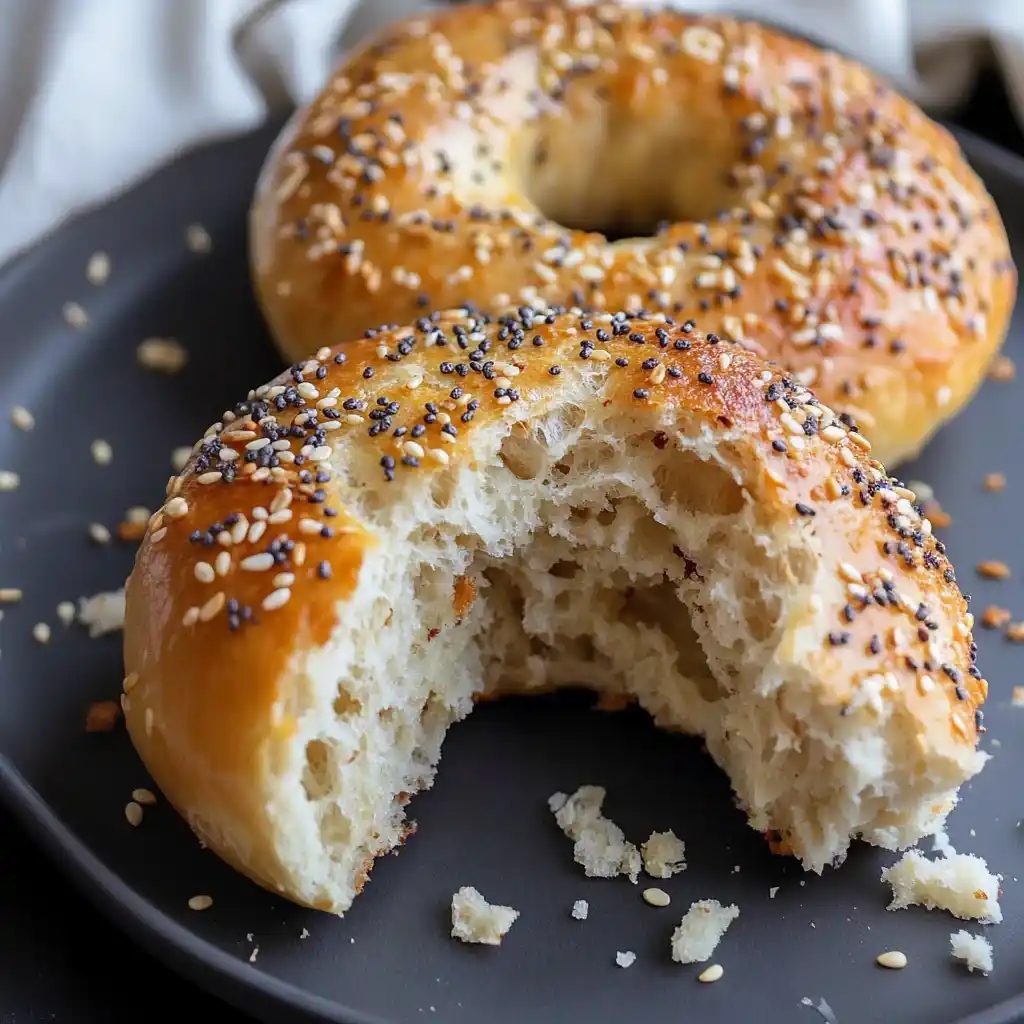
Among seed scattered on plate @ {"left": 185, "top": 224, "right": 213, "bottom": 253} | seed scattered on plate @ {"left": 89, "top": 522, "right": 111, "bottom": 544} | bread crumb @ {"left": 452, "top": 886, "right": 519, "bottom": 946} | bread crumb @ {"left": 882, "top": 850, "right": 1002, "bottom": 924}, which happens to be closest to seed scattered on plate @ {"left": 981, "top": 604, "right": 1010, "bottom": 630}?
bread crumb @ {"left": 882, "top": 850, "right": 1002, "bottom": 924}

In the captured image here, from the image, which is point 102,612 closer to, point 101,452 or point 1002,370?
point 101,452

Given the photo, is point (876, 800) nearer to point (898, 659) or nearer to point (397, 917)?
point (898, 659)

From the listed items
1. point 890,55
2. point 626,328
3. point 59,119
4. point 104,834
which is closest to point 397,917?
point 104,834

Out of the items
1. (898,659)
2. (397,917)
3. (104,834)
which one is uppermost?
(898,659)

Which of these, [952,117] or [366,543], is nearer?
[366,543]

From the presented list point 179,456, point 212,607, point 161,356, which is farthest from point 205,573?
point 161,356

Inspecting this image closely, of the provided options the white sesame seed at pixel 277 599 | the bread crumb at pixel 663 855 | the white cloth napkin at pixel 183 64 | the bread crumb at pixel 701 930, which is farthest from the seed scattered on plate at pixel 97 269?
the bread crumb at pixel 701 930

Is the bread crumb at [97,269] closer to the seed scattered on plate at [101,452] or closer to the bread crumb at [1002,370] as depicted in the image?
the seed scattered on plate at [101,452]
